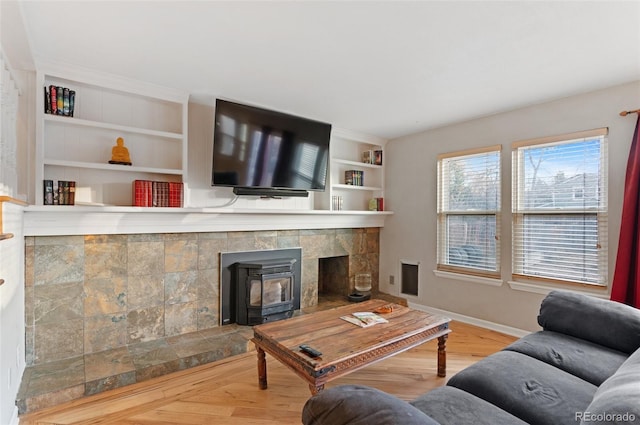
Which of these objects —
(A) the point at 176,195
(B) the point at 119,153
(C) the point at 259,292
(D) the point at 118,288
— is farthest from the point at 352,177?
(D) the point at 118,288

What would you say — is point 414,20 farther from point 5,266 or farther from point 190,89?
point 5,266

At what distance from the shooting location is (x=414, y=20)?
6.05ft

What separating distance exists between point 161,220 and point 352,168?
2.59 metres

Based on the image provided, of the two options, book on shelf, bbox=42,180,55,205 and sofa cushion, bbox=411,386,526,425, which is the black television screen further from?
sofa cushion, bbox=411,386,526,425

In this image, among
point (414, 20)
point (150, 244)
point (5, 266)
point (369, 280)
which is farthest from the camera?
point (369, 280)

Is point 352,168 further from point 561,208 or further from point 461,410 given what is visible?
point 461,410

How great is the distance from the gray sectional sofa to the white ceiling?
1661 mm

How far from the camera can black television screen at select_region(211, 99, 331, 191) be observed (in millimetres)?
2990

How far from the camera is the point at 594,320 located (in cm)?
194

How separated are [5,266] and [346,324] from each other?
202 cm

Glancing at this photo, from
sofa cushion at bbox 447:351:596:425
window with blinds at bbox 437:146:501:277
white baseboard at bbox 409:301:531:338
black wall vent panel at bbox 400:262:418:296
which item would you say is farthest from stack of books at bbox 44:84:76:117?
white baseboard at bbox 409:301:531:338

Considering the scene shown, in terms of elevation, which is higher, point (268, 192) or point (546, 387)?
point (268, 192)

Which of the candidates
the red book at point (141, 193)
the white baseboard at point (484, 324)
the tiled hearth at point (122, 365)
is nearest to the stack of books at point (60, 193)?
the red book at point (141, 193)

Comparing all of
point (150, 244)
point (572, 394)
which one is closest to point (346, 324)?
point (572, 394)
